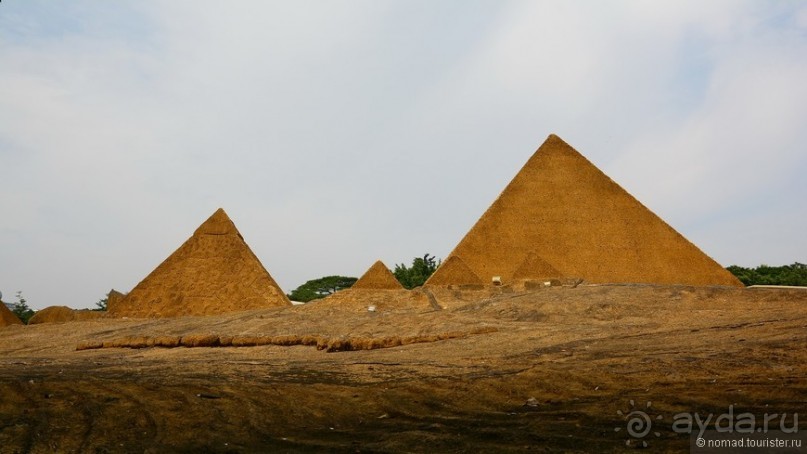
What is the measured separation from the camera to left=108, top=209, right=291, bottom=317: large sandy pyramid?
2044 centimetres

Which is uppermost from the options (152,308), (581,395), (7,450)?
(152,308)

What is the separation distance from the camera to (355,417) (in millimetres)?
6258

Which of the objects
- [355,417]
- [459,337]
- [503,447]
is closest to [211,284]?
[459,337]

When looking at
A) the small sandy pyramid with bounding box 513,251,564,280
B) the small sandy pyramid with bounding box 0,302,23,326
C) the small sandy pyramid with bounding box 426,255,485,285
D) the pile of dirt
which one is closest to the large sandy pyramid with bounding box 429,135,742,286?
the small sandy pyramid with bounding box 426,255,485,285

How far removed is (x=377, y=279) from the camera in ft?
72.8

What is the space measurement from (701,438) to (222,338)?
10275 millimetres

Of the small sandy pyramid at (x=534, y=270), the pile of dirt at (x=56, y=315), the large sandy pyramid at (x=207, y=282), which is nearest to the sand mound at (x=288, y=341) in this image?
the large sandy pyramid at (x=207, y=282)

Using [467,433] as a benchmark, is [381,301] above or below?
above

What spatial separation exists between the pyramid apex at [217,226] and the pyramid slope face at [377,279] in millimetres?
3700

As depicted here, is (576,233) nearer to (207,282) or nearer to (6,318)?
(207,282)

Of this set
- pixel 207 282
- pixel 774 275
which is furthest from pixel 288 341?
pixel 774 275

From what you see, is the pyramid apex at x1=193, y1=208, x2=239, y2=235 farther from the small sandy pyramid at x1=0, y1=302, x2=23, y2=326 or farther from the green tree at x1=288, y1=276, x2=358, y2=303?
the green tree at x1=288, y1=276, x2=358, y2=303

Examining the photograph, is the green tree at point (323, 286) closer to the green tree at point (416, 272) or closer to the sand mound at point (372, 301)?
the green tree at point (416, 272)

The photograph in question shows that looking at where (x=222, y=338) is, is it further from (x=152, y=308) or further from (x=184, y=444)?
(x=184, y=444)
